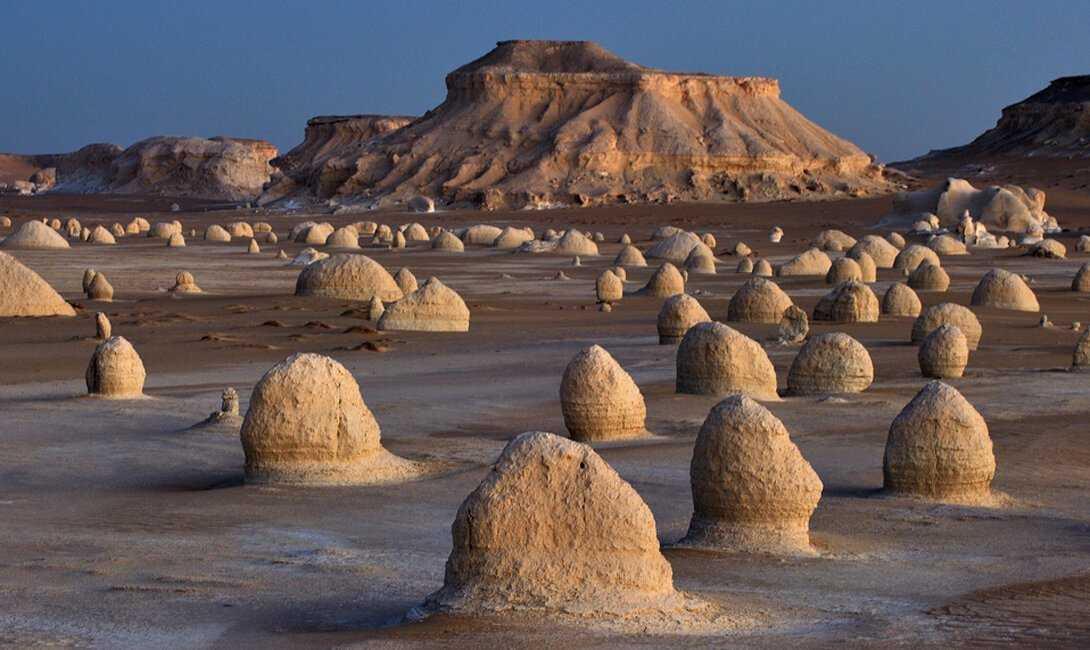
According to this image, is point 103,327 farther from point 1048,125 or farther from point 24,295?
point 1048,125

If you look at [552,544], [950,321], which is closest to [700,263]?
[950,321]

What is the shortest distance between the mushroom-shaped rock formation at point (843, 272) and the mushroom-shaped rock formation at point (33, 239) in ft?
54.1

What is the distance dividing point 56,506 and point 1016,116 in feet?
330

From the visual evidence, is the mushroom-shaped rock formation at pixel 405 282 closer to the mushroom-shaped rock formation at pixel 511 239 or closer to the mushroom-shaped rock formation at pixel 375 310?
the mushroom-shaped rock formation at pixel 375 310

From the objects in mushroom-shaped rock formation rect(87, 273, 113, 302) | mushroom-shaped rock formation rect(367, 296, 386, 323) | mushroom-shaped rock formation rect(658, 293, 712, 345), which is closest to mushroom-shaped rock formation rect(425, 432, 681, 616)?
mushroom-shaped rock formation rect(658, 293, 712, 345)

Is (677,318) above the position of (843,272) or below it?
below

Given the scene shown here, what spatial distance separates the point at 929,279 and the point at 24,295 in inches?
470

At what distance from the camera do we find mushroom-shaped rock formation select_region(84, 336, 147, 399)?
39.1 feet

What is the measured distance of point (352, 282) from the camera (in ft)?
67.2

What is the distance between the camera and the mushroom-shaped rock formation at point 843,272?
81.7 feet

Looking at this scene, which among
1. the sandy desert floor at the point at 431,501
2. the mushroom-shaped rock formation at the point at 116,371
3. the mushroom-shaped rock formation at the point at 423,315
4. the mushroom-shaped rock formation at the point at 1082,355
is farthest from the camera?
the mushroom-shaped rock formation at the point at 423,315

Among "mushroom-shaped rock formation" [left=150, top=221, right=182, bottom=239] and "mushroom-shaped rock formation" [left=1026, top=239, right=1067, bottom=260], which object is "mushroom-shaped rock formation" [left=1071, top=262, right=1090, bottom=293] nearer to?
"mushroom-shaped rock formation" [left=1026, top=239, right=1067, bottom=260]

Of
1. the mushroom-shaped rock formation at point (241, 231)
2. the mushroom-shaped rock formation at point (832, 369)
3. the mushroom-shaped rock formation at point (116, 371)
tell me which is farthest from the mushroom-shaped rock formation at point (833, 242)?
the mushroom-shaped rock formation at point (116, 371)

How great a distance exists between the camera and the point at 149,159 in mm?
109000
